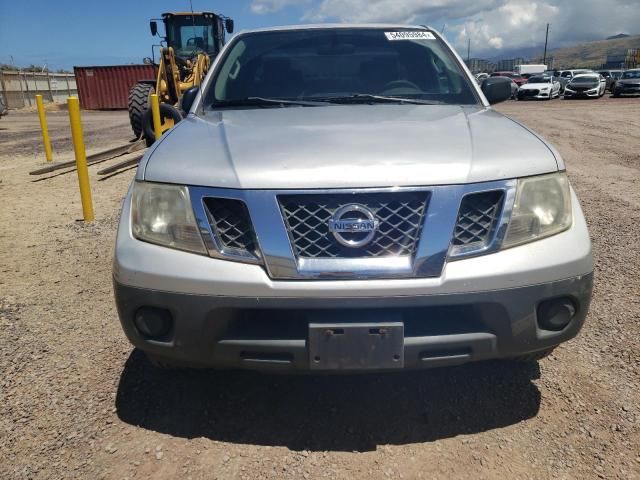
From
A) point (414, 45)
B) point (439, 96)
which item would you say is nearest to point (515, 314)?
point (439, 96)

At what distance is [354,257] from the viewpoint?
6.13ft

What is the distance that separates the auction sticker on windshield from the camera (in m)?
3.43

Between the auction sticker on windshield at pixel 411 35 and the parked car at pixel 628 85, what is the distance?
29628 millimetres

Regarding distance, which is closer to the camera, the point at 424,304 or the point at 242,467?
the point at 424,304

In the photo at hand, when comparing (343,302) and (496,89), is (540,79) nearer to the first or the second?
(496,89)

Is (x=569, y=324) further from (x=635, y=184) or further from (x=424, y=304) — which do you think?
(x=635, y=184)

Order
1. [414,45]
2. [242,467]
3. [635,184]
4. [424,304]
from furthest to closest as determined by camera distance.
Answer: [635,184] → [414,45] → [242,467] → [424,304]

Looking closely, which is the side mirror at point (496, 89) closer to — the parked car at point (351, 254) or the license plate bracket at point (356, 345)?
the parked car at point (351, 254)

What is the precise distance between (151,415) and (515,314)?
1.54m

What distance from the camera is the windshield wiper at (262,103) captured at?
114 inches

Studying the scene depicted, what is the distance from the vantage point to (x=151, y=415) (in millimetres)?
2320

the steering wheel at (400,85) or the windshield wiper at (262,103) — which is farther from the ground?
the steering wheel at (400,85)

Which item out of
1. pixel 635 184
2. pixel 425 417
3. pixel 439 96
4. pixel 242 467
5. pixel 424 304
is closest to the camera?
pixel 424 304

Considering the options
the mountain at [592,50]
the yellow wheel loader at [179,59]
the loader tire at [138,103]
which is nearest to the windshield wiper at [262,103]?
the yellow wheel loader at [179,59]
